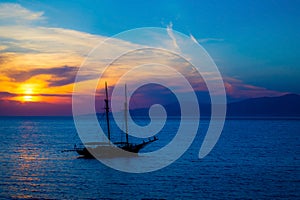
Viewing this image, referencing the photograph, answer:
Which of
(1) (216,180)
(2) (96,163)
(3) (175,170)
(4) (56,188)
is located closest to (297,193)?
(1) (216,180)

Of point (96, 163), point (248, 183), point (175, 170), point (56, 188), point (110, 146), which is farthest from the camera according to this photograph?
point (110, 146)

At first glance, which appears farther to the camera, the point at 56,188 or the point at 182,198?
the point at 56,188

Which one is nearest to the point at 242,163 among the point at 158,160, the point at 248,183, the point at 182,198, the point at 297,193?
the point at 158,160

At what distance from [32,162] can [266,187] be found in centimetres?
4117

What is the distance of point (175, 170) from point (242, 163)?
51.0ft

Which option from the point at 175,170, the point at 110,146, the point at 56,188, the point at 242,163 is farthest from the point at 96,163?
the point at 242,163

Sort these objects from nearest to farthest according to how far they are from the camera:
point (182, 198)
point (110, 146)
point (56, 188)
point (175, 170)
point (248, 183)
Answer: point (182, 198) < point (56, 188) < point (248, 183) < point (175, 170) < point (110, 146)

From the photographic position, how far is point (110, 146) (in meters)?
68.2

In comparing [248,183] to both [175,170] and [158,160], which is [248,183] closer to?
[175,170]

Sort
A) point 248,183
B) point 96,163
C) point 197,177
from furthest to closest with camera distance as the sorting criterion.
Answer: point 96,163, point 197,177, point 248,183

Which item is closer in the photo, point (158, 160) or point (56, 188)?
point (56, 188)

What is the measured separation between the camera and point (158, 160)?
6594cm

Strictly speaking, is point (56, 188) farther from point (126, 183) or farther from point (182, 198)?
point (182, 198)

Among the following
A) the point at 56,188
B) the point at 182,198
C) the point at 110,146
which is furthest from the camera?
the point at 110,146
